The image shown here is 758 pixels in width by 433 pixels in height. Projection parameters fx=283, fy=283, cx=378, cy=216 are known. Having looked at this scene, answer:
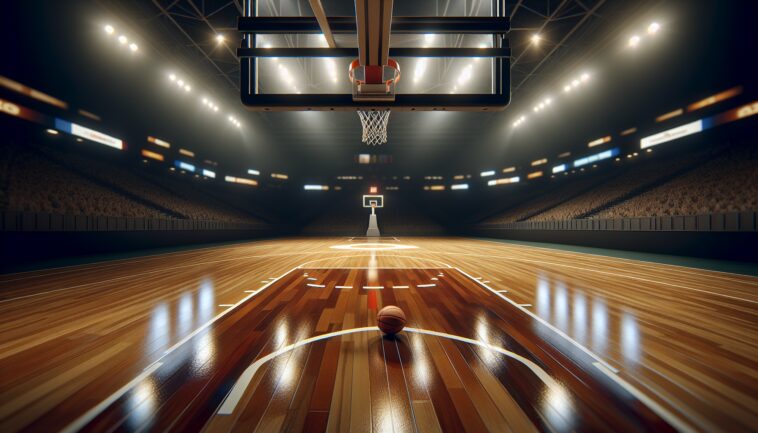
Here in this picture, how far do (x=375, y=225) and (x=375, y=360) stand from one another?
18.6 meters

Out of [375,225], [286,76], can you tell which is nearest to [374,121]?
[286,76]

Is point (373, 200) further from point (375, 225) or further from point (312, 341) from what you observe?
point (312, 341)

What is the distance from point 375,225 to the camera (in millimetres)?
20312

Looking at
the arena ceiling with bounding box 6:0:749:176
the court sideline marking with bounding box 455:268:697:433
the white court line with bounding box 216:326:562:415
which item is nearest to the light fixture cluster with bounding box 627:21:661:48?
the arena ceiling with bounding box 6:0:749:176

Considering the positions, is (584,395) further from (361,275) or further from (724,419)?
(361,275)

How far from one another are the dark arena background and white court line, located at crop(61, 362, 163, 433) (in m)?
0.01

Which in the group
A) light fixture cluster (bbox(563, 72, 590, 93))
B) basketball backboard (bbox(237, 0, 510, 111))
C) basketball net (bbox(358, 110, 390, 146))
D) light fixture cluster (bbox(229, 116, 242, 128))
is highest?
light fixture cluster (bbox(563, 72, 590, 93))

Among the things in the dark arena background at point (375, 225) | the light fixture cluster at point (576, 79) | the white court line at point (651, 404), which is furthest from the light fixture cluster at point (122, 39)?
the white court line at point (651, 404)

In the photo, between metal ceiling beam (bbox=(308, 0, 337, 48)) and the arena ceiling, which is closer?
metal ceiling beam (bbox=(308, 0, 337, 48))

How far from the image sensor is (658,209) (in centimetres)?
886

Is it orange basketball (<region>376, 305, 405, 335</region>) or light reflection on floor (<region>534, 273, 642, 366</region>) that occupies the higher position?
orange basketball (<region>376, 305, 405, 335</region>)

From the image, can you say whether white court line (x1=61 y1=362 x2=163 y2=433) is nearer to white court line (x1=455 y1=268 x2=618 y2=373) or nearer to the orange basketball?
the orange basketball

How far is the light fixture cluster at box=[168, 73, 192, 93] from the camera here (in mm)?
11283

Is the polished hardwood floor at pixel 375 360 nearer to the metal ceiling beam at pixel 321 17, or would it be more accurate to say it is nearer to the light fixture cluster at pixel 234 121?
the metal ceiling beam at pixel 321 17
